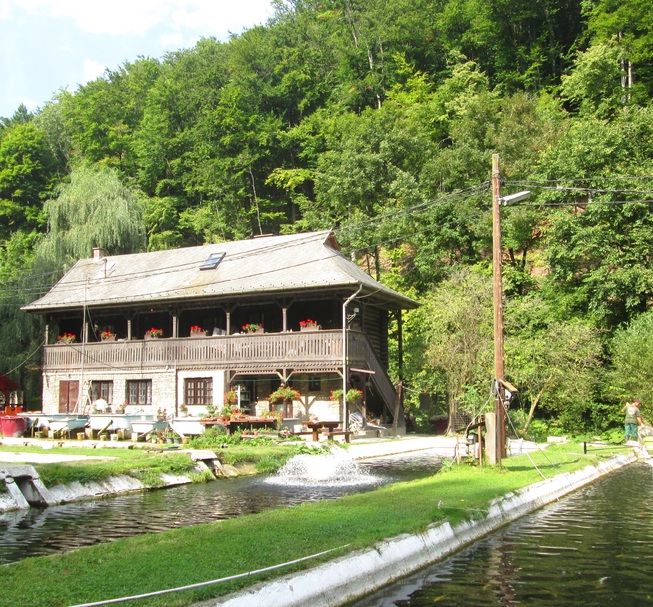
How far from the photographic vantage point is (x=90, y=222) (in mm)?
46812

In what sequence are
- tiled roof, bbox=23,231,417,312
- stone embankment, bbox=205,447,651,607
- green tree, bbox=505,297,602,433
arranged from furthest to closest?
tiled roof, bbox=23,231,417,312, green tree, bbox=505,297,602,433, stone embankment, bbox=205,447,651,607

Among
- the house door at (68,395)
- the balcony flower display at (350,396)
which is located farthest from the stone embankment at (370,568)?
the house door at (68,395)

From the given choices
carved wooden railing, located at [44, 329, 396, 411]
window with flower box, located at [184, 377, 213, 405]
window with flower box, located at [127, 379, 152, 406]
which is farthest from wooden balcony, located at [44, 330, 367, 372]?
window with flower box, located at [127, 379, 152, 406]

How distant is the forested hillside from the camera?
1281 inches

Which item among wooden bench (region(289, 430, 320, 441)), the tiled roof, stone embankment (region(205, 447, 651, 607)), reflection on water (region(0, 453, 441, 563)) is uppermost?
the tiled roof

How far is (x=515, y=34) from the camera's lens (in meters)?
59.1

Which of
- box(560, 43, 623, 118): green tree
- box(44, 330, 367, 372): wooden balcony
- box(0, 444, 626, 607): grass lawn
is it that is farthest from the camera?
box(560, 43, 623, 118): green tree

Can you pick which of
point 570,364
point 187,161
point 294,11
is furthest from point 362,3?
point 570,364

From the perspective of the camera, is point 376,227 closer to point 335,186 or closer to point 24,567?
point 335,186

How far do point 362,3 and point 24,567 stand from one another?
70273mm

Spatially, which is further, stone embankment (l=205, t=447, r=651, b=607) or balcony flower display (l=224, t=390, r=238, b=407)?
balcony flower display (l=224, t=390, r=238, b=407)

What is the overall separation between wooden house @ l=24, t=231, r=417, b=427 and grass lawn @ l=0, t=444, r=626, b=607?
17.8 m

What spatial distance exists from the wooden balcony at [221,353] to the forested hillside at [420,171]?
499 cm

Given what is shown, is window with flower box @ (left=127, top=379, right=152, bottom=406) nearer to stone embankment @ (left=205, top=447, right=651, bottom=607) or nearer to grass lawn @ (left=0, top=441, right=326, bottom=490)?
grass lawn @ (left=0, top=441, right=326, bottom=490)
